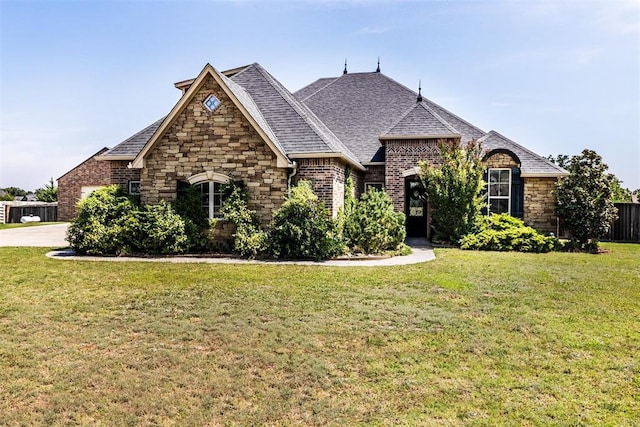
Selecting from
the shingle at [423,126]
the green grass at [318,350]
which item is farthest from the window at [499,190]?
the green grass at [318,350]

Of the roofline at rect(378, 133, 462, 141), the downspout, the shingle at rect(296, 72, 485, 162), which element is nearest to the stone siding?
the downspout

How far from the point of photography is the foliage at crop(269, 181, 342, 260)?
13.0 metres

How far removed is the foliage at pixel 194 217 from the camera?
14.2 metres

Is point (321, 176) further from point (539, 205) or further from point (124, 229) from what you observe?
point (539, 205)

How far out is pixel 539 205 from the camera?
1873 centimetres

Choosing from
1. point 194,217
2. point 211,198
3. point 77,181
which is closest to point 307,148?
point 211,198

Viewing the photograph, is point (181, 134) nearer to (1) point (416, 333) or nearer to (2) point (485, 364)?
(1) point (416, 333)

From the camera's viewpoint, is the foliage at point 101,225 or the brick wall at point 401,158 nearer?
the foliage at point 101,225

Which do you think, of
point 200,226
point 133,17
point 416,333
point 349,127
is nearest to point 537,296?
point 416,333

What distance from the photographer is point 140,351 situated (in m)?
5.75

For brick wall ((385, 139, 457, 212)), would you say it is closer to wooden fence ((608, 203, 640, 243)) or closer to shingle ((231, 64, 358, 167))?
shingle ((231, 64, 358, 167))

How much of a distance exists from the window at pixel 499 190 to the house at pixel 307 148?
0.04 m

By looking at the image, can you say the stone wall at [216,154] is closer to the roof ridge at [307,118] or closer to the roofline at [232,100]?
the roofline at [232,100]

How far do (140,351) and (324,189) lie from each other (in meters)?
9.62
